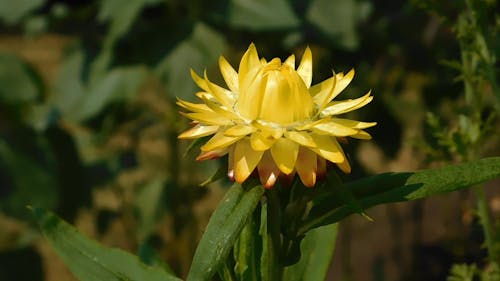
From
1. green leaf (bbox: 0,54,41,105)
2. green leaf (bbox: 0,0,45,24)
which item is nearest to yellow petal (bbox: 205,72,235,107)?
green leaf (bbox: 0,0,45,24)

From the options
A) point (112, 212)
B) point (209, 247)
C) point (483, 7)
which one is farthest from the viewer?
point (112, 212)

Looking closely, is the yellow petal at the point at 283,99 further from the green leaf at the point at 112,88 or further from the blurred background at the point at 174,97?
the green leaf at the point at 112,88

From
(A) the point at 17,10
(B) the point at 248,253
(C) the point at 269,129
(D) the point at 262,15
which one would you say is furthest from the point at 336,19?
(C) the point at 269,129

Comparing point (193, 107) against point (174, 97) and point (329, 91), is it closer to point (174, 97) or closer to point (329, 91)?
point (329, 91)

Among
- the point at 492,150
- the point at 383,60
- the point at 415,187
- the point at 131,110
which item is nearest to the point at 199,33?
the point at 131,110

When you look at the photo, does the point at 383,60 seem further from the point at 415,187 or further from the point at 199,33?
the point at 415,187

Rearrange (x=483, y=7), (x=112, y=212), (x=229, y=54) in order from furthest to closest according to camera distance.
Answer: (x=112, y=212)
(x=229, y=54)
(x=483, y=7)

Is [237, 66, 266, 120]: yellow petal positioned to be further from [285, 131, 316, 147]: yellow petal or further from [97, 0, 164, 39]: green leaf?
[97, 0, 164, 39]: green leaf
